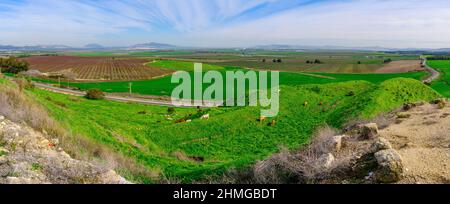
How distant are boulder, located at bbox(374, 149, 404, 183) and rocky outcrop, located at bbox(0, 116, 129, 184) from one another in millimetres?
6478

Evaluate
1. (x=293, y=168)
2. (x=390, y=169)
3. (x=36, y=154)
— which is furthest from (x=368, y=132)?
(x=36, y=154)

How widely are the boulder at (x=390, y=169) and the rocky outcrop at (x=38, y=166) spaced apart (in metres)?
6.48

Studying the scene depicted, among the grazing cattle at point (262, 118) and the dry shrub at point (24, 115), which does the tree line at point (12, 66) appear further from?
the dry shrub at point (24, 115)

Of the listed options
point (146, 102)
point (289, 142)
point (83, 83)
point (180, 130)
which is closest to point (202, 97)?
point (146, 102)

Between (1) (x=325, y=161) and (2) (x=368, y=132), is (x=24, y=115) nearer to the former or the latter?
(1) (x=325, y=161)

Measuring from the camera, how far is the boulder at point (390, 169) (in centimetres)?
815

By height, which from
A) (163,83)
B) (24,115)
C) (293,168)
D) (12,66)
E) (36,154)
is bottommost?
(163,83)

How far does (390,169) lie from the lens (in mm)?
8172

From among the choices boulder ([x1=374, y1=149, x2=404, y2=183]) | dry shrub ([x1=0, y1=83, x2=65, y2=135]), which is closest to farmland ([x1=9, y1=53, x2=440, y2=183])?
dry shrub ([x1=0, y1=83, x2=65, y2=135])

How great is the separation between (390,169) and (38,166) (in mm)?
9155

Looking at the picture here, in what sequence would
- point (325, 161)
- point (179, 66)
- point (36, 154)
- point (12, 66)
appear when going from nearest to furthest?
point (325, 161), point (36, 154), point (12, 66), point (179, 66)

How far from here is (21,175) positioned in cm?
907
